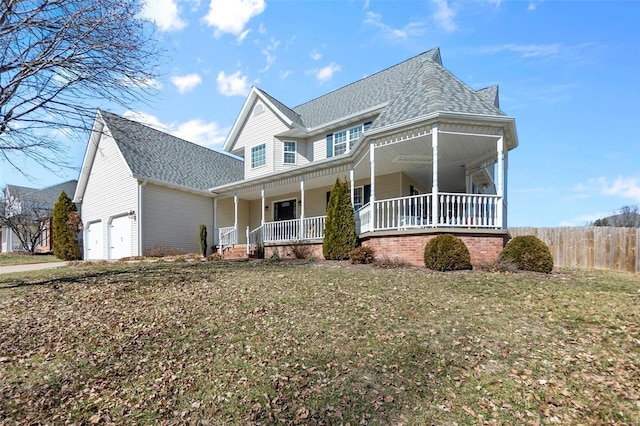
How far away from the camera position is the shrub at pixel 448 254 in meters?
8.80

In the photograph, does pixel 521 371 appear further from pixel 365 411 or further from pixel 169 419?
pixel 169 419

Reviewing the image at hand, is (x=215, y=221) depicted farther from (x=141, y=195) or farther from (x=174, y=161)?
(x=141, y=195)

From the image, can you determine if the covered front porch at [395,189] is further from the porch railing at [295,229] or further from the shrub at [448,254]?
the shrub at [448,254]

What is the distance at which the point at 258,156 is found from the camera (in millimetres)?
18719

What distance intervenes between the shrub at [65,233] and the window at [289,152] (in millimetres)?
12272

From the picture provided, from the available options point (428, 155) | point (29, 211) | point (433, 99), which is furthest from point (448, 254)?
point (29, 211)

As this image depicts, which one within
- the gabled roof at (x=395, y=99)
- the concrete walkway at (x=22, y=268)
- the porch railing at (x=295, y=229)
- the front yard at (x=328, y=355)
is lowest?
the concrete walkway at (x=22, y=268)

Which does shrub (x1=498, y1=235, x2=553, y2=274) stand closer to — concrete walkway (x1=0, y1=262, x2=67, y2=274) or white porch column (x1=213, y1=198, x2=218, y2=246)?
white porch column (x1=213, y1=198, x2=218, y2=246)

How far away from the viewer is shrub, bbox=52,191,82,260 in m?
18.5

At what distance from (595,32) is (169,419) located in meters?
12.1

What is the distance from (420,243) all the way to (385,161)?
4655mm

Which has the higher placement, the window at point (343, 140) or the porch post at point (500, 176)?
the window at point (343, 140)

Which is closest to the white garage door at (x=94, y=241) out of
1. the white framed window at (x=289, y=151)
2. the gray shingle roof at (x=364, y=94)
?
the white framed window at (x=289, y=151)

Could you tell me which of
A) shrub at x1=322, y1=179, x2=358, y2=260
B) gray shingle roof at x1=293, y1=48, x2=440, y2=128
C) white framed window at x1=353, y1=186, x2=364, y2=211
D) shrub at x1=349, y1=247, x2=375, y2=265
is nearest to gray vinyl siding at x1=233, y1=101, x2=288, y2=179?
gray shingle roof at x1=293, y1=48, x2=440, y2=128
